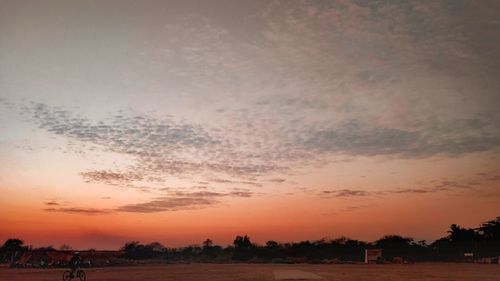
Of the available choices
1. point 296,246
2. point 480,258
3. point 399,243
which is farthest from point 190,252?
point 480,258

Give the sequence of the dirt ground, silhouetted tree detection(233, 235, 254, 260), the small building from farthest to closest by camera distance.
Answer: silhouetted tree detection(233, 235, 254, 260) < the small building < the dirt ground

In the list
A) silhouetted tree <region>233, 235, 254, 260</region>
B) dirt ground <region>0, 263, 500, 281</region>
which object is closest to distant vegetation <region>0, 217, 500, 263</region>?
silhouetted tree <region>233, 235, 254, 260</region>

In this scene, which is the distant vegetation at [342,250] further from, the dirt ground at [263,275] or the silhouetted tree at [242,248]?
the dirt ground at [263,275]

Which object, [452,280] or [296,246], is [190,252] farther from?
[452,280]

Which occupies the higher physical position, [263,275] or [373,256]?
[263,275]

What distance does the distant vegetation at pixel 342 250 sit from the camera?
3118 inches

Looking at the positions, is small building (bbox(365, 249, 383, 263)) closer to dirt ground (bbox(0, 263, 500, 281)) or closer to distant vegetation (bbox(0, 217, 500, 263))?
distant vegetation (bbox(0, 217, 500, 263))

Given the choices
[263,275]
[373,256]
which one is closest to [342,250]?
[373,256]

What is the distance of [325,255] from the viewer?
9581cm

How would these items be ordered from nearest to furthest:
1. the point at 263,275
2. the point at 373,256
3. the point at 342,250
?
the point at 263,275 < the point at 373,256 < the point at 342,250

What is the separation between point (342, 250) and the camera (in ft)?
322

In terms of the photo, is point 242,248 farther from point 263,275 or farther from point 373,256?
point 263,275

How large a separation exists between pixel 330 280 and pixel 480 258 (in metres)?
49.6

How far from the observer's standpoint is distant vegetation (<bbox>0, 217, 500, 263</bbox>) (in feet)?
260
